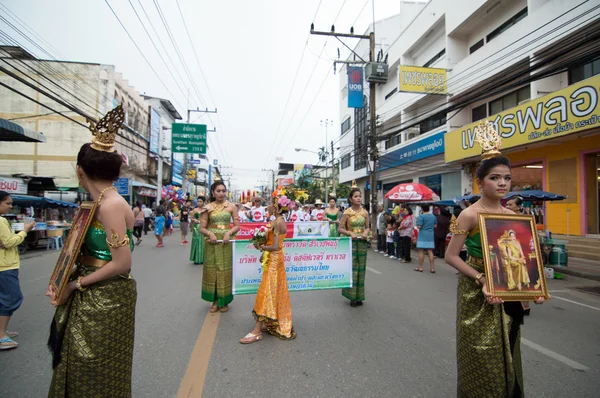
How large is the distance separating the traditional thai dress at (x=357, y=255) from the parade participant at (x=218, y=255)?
5.80ft

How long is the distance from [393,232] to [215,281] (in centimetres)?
782

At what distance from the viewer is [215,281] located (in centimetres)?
486

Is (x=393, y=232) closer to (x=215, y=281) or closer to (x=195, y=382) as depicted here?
(x=215, y=281)

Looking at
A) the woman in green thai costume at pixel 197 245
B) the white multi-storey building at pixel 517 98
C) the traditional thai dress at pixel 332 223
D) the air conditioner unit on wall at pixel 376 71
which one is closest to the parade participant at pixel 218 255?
A: the woman in green thai costume at pixel 197 245

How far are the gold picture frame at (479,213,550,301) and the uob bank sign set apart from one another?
724 inches

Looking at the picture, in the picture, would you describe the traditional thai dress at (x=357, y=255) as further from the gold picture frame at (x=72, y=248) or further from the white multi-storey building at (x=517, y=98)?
the white multi-storey building at (x=517, y=98)

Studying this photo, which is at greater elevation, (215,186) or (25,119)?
(25,119)

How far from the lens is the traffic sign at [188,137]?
22.1 metres

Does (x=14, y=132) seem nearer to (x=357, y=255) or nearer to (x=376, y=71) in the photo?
(x=357, y=255)

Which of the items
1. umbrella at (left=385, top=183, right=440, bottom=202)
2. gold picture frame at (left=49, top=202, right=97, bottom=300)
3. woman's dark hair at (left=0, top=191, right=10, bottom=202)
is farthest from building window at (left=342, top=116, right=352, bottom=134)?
gold picture frame at (left=49, top=202, right=97, bottom=300)

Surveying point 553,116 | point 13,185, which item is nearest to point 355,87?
point 553,116

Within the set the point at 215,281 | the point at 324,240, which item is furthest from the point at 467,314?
the point at 215,281

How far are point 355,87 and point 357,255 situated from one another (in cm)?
1640

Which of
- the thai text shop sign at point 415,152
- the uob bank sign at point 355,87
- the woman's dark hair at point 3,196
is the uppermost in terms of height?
the uob bank sign at point 355,87
